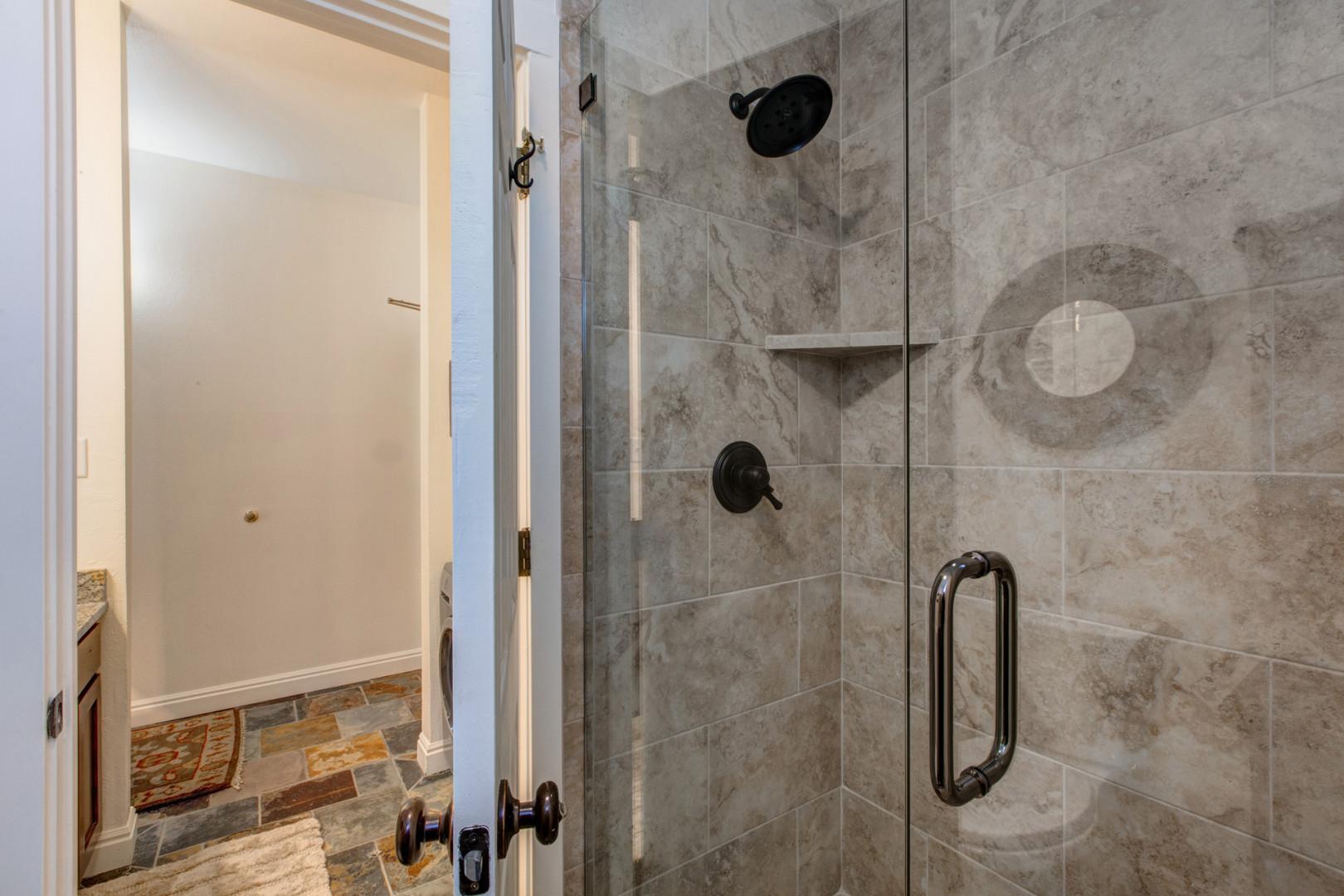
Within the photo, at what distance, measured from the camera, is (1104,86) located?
32.9 inches

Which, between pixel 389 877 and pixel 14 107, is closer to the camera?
pixel 14 107

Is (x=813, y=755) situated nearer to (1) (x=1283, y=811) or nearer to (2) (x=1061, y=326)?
(1) (x=1283, y=811)

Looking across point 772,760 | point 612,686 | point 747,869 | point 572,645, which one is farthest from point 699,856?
point 572,645

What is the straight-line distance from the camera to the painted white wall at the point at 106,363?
167 cm

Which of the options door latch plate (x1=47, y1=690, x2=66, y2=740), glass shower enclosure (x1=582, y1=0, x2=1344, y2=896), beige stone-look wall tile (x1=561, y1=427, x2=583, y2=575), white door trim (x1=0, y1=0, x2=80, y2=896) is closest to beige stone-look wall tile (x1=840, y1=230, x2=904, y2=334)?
glass shower enclosure (x1=582, y1=0, x2=1344, y2=896)

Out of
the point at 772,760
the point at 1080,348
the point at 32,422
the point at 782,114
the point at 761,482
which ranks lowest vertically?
the point at 772,760

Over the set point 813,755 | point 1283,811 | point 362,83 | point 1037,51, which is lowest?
point 813,755

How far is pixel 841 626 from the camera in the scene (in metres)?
1.01

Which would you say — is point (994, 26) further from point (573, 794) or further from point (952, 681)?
point (573, 794)

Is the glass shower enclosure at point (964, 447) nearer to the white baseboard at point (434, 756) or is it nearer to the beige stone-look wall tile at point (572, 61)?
the beige stone-look wall tile at point (572, 61)

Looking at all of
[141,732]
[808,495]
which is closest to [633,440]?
[808,495]

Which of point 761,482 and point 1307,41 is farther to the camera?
point 761,482

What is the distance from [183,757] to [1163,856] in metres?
3.36

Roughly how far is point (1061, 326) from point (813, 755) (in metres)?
0.86
